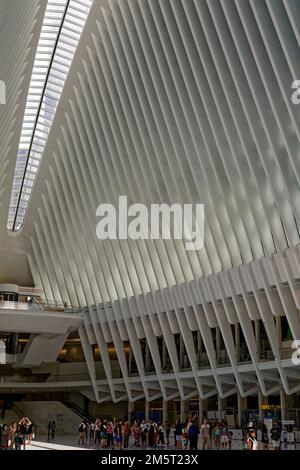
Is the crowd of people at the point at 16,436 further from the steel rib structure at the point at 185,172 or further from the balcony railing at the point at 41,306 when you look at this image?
the balcony railing at the point at 41,306

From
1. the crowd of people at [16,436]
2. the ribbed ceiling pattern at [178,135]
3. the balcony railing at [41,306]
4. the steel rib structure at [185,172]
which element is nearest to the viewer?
the crowd of people at [16,436]

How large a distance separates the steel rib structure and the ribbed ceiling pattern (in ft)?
0.18

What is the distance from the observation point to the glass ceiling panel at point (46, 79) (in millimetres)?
29547

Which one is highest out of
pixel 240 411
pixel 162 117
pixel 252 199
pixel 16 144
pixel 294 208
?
pixel 16 144

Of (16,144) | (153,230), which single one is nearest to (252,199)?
(153,230)

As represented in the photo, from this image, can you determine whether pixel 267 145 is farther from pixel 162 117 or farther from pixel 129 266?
pixel 129 266

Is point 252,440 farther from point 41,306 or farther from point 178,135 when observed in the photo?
point 41,306

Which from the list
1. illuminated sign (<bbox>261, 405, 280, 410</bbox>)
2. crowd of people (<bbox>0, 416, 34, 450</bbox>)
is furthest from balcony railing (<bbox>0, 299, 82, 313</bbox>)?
crowd of people (<bbox>0, 416, 34, 450</bbox>)

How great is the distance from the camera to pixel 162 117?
29.1 metres

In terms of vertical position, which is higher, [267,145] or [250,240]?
[267,145]

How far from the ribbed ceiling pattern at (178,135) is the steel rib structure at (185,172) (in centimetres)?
5

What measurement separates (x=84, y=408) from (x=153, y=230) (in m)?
20.8

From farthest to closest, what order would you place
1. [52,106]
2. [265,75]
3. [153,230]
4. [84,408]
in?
[84,408] → [52,106] → [153,230] → [265,75]

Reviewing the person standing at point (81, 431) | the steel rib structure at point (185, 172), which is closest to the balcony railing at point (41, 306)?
the steel rib structure at point (185, 172)
